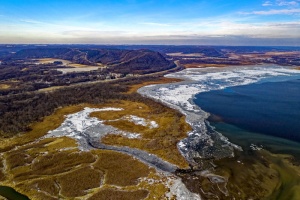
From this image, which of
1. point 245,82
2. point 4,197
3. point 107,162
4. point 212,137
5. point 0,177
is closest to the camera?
point 4,197

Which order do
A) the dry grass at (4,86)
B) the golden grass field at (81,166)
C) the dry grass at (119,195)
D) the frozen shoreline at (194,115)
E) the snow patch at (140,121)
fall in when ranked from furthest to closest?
the dry grass at (4,86) → the snow patch at (140,121) → the frozen shoreline at (194,115) → the golden grass field at (81,166) → the dry grass at (119,195)

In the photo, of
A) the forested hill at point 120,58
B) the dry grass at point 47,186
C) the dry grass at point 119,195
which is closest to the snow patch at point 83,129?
the dry grass at point 47,186

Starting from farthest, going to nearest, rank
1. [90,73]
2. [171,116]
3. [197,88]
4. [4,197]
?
[90,73] → [197,88] → [171,116] → [4,197]

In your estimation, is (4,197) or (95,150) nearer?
(4,197)

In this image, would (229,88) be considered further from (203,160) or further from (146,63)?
(146,63)

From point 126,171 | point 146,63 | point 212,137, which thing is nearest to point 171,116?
point 212,137

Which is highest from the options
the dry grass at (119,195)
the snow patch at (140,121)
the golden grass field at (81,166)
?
the dry grass at (119,195)

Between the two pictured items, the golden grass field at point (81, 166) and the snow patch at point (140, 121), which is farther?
the snow patch at point (140, 121)

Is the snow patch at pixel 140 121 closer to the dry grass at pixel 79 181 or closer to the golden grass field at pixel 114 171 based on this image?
the golden grass field at pixel 114 171
